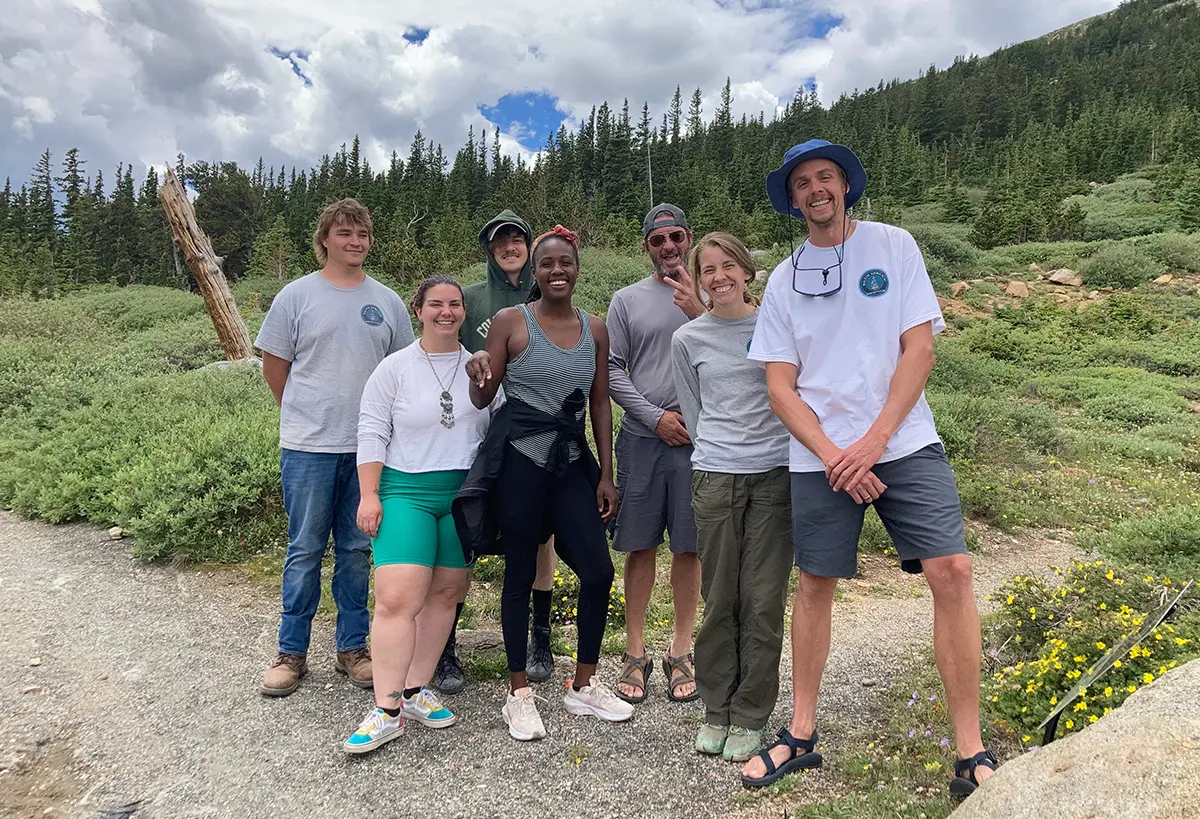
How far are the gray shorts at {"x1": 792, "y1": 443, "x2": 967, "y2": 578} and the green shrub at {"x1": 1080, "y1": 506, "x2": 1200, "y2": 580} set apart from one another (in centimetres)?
302

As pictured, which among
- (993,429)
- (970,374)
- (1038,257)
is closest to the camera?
(993,429)

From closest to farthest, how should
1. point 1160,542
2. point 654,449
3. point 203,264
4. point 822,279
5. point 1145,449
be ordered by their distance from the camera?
point 822,279 → point 654,449 → point 1160,542 → point 1145,449 → point 203,264

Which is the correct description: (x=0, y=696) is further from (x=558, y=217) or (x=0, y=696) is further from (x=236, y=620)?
(x=558, y=217)

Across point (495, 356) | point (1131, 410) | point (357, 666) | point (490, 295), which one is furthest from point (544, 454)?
point (1131, 410)

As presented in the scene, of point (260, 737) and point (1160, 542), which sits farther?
point (1160, 542)

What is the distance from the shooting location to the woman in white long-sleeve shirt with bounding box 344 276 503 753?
3.02 meters

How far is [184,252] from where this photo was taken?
1249cm

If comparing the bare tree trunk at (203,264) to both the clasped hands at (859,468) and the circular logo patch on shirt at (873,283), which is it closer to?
the circular logo patch on shirt at (873,283)

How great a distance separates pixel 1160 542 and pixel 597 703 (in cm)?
412

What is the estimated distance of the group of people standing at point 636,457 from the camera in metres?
2.53

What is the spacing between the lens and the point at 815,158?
8.75 feet

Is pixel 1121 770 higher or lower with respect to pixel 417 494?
lower

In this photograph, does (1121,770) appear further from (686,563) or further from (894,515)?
(686,563)

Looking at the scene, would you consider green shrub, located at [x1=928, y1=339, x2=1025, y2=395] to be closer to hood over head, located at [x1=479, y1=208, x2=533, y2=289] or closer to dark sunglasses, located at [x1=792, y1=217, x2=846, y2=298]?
hood over head, located at [x1=479, y1=208, x2=533, y2=289]
